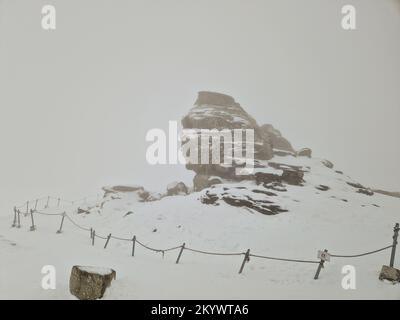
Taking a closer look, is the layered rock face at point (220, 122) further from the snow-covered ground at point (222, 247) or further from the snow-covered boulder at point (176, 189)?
the snow-covered ground at point (222, 247)

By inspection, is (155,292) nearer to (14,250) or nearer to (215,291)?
(215,291)

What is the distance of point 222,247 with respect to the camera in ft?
53.8

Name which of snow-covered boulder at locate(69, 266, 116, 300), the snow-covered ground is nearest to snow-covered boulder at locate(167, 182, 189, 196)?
the snow-covered ground

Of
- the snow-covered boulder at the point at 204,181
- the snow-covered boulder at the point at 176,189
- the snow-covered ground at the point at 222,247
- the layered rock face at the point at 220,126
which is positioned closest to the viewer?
the snow-covered ground at the point at 222,247

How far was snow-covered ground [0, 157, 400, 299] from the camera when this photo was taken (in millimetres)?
9203

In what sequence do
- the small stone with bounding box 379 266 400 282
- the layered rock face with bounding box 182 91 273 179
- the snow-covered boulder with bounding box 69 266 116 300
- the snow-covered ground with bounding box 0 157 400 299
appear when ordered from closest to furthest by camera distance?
the snow-covered boulder with bounding box 69 266 116 300 → the small stone with bounding box 379 266 400 282 → the snow-covered ground with bounding box 0 157 400 299 → the layered rock face with bounding box 182 91 273 179

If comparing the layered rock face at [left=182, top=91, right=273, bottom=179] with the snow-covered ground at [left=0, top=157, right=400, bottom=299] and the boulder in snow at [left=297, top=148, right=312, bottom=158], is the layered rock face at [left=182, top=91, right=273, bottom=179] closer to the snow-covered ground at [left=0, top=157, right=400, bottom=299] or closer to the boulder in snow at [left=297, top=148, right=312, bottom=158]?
the boulder in snow at [left=297, top=148, right=312, bottom=158]

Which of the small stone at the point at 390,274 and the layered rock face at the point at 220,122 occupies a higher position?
the layered rock face at the point at 220,122

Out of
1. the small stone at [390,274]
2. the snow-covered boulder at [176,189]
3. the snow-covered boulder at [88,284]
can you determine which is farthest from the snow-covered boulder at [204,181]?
the snow-covered boulder at [88,284]

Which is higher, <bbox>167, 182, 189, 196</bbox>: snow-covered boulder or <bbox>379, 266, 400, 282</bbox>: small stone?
<bbox>379, 266, 400, 282</bbox>: small stone

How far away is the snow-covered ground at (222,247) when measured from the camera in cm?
920

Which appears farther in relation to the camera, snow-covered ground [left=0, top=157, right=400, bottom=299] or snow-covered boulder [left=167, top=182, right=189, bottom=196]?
snow-covered boulder [left=167, top=182, right=189, bottom=196]

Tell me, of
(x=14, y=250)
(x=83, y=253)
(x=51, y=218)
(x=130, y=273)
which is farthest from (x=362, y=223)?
(x=51, y=218)

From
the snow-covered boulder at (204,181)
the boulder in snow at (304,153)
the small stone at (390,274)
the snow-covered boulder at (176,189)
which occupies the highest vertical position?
the small stone at (390,274)
